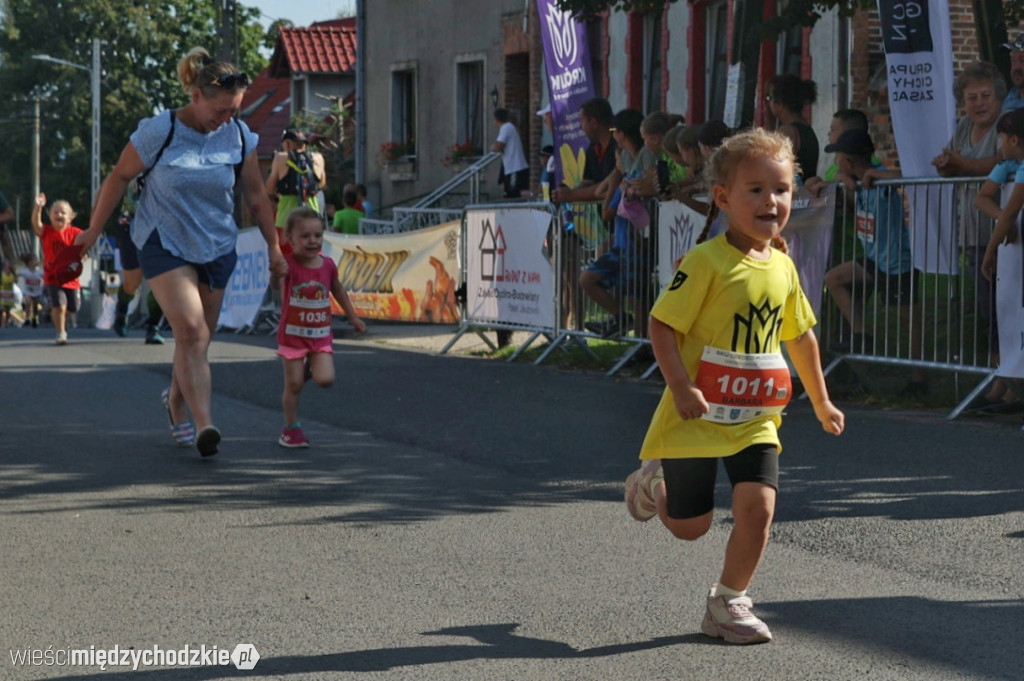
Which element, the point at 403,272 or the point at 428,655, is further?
the point at 403,272

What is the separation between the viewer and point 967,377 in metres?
11.6

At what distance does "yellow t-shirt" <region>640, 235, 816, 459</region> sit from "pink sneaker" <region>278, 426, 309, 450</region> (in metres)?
4.59

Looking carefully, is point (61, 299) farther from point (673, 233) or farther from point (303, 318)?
point (303, 318)

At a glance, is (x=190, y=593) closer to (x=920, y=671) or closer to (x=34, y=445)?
(x=920, y=671)

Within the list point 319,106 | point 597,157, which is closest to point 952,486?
point 597,157

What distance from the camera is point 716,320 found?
5184 millimetres

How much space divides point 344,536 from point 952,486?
285 centimetres

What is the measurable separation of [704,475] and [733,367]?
328 mm

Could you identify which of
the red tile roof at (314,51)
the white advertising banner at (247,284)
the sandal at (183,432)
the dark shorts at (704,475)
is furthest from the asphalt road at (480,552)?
the red tile roof at (314,51)

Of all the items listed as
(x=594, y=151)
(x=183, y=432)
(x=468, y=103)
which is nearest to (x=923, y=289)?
(x=594, y=151)

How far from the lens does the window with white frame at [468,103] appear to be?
32.4 meters

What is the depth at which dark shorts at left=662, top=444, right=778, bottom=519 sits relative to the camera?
16.8 feet

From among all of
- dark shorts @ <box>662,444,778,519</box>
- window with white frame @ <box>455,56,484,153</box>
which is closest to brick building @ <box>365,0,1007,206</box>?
window with white frame @ <box>455,56,484,153</box>

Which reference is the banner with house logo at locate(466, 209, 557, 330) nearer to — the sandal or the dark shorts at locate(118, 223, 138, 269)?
the dark shorts at locate(118, 223, 138, 269)
